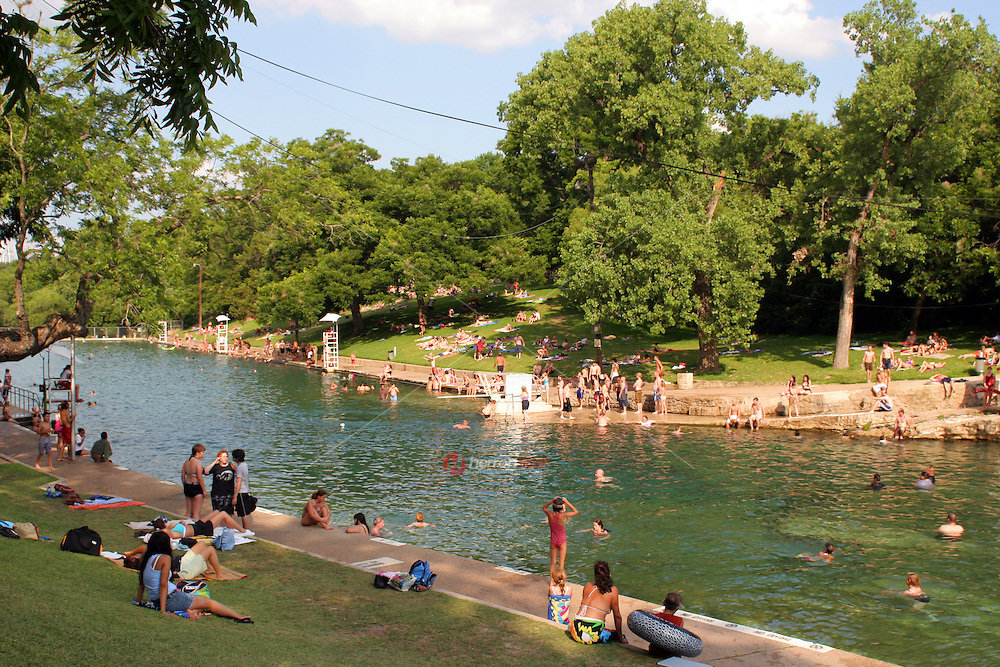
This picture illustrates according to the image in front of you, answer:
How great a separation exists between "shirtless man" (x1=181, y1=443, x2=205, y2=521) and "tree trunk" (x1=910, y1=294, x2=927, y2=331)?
38.6 meters

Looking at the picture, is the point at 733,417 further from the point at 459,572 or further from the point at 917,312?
the point at 459,572

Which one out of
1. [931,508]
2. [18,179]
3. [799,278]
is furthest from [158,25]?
[799,278]

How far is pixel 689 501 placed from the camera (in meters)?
22.2

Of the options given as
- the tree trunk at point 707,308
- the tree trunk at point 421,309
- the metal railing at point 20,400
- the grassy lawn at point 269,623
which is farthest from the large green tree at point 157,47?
the tree trunk at point 421,309

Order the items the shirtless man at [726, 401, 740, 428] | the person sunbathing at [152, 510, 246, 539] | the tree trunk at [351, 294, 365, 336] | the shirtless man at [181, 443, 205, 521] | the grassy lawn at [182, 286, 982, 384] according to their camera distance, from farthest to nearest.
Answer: the tree trunk at [351, 294, 365, 336] < the grassy lawn at [182, 286, 982, 384] < the shirtless man at [726, 401, 740, 428] < the shirtless man at [181, 443, 205, 521] < the person sunbathing at [152, 510, 246, 539]

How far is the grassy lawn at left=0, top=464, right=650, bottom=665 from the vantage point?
349 inches

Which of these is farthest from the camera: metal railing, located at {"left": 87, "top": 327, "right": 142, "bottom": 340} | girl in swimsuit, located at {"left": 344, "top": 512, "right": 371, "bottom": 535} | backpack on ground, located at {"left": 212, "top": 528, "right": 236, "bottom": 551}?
metal railing, located at {"left": 87, "top": 327, "right": 142, "bottom": 340}

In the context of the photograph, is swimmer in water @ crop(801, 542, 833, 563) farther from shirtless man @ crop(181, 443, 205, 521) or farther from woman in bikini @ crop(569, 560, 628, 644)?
shirtless man @ crop(181, 443, 205, 521)

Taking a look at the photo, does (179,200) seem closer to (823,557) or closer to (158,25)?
(158,25)

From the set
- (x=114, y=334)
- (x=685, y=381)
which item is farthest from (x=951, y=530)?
(x=114, y=334)

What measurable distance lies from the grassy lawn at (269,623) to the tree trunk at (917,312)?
38.4 m

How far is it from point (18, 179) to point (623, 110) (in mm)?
26363

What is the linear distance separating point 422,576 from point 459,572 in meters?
1.43

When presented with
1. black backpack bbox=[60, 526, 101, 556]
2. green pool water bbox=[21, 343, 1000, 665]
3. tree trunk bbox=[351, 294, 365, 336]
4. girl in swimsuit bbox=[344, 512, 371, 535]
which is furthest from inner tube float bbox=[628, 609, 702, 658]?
tree trunk bbox=[351, 294, 365, 336]
